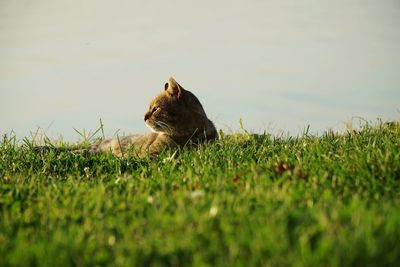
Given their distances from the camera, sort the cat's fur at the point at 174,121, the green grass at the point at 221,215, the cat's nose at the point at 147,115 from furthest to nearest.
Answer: the cat's nose at the point at 147,115 → the cat's fur at the point at 174,121 → the green grass at the point at 221,215

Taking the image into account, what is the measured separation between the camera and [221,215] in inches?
156

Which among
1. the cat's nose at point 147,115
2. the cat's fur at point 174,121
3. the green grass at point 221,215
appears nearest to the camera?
the green grass at point 221,215

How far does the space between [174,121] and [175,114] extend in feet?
0.36

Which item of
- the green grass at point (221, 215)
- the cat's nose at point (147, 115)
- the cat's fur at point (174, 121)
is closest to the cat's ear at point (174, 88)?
the cat's fur at point (174, 121)

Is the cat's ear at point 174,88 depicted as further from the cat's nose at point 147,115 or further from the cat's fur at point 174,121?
the cat's nose at point 147,115

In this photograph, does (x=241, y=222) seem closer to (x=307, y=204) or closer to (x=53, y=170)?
(x=307, y=204)

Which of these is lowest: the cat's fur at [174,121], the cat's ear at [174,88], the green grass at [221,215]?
the green grass at [221,215]

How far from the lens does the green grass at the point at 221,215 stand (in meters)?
3.35

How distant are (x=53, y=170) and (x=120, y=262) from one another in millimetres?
4514

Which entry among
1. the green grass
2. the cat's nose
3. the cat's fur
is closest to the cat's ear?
the cat's fur

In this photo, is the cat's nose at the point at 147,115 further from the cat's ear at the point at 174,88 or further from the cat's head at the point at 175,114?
the cat's ear at the point at 174,88

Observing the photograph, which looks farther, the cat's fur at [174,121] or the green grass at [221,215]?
the cat's fur at [174,121]

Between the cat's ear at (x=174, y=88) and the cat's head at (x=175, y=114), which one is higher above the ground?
the cat's ear at (x=174, y=88)

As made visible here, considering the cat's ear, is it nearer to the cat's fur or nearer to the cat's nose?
the cat's fur
